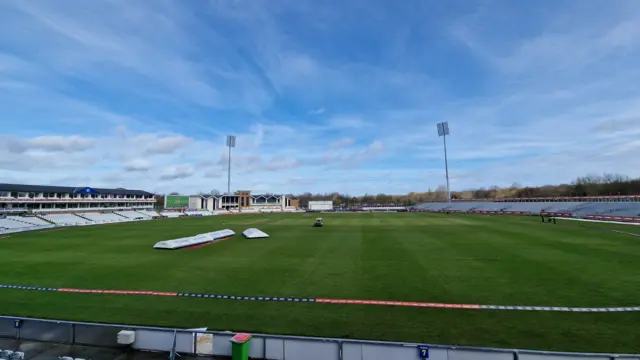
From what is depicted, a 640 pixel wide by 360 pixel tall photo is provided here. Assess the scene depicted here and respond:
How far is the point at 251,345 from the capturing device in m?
8.77

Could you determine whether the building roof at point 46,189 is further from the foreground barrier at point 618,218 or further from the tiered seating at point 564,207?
the tiered seating at point 564,207

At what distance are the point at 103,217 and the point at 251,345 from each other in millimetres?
85587

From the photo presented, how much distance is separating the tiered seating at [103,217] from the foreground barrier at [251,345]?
238 feet

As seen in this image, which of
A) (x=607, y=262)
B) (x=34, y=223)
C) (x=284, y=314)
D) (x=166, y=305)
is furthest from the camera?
(x=34, y=223)

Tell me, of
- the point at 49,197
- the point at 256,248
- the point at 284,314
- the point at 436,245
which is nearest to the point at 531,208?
the point at 436,245

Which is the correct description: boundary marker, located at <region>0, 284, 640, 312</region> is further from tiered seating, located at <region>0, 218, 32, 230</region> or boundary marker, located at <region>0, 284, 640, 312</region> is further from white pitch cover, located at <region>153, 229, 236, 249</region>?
tiered seating, located at <region>0, 218, 32, 230</region>

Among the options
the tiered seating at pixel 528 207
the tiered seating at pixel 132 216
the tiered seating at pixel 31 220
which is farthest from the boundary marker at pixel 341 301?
the tiered seating at pixel 528 207

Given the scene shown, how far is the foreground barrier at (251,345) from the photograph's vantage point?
7.57 meters

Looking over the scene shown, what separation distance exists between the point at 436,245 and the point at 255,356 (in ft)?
85.5

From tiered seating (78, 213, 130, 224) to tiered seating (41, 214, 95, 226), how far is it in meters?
2.33

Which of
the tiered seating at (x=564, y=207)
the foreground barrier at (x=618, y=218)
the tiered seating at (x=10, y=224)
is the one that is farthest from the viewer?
the tiered seating at (x=564, y=207)

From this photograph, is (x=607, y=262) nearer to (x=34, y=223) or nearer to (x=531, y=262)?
(x=531, y=262)

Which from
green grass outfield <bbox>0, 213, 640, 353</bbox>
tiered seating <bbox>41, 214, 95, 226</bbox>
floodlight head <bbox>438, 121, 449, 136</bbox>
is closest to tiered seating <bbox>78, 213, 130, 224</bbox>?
tiered seating <bbox>41, 214, 95, 226</bbox>

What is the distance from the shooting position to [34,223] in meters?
58.4
